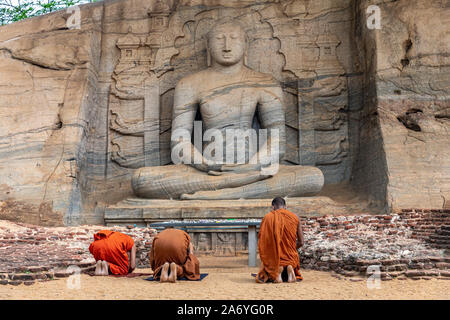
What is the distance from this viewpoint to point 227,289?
4.53 m

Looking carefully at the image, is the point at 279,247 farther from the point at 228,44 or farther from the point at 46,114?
the point at 46,114

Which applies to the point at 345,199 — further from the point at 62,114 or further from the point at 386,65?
the point at 62,114

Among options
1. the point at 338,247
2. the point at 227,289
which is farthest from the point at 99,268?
the point at 338,247

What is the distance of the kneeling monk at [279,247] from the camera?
16.3 ft

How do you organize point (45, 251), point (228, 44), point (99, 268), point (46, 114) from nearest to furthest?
point (99, 268), point (45, 251), point (46, 114), point (228, 44)

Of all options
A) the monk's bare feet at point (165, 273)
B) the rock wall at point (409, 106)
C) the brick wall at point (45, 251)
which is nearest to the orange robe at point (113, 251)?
the brick wall at point (45, 251)

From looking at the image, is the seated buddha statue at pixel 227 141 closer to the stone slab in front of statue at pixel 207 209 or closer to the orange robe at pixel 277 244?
the stone slab in front of statue at pixel 207 209

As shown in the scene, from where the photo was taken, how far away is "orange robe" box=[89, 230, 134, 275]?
5.44m

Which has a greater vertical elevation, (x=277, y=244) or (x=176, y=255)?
(x=277, y=244)

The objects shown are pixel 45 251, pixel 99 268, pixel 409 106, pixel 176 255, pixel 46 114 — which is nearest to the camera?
pixel 176 255

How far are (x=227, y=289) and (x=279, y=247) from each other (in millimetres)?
725

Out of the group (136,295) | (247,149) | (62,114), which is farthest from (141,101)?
(136,295)

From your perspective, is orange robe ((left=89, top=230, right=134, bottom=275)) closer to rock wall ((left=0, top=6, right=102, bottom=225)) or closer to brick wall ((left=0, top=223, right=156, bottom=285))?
brick wall ((left=0, top=223, right=156, bottom=285))

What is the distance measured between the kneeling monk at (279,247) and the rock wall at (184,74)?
117 inches
